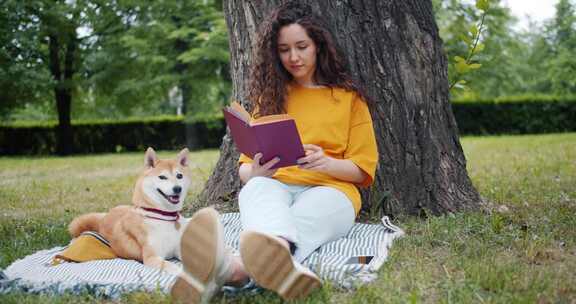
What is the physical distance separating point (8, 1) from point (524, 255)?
11851 millimetres

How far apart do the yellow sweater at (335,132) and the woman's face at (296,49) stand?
0.16m

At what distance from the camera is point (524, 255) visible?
111 inches

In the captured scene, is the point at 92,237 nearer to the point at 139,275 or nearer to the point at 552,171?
the point at 139,275

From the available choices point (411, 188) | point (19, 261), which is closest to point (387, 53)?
point (411, 188)

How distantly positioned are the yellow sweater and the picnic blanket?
0.26m

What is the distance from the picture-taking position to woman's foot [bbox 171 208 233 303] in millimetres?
2064

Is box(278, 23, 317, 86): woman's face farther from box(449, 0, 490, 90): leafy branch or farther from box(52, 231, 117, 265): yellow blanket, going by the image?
box(449, 0, 490, 90): leafy branch

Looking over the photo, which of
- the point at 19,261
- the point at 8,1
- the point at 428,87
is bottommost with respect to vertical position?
the point at 19,261

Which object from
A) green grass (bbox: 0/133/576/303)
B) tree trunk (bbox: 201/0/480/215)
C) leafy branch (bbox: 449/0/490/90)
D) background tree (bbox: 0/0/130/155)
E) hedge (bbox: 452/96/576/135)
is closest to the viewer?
green grass (bbox: 0/133/576/303)

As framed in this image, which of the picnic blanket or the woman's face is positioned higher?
the woman's face

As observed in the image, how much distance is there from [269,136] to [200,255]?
818mm

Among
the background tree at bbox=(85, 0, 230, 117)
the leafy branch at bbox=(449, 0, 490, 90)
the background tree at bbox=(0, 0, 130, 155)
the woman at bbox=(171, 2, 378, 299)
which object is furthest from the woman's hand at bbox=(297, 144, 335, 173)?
the background tree at bbox=(85, 0, 230, 117)

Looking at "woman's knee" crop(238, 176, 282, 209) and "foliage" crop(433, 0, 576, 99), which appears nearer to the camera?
"woman's knee" crop(238, 176, 282, 209)

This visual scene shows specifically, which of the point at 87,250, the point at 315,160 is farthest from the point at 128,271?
the point at 315,160
